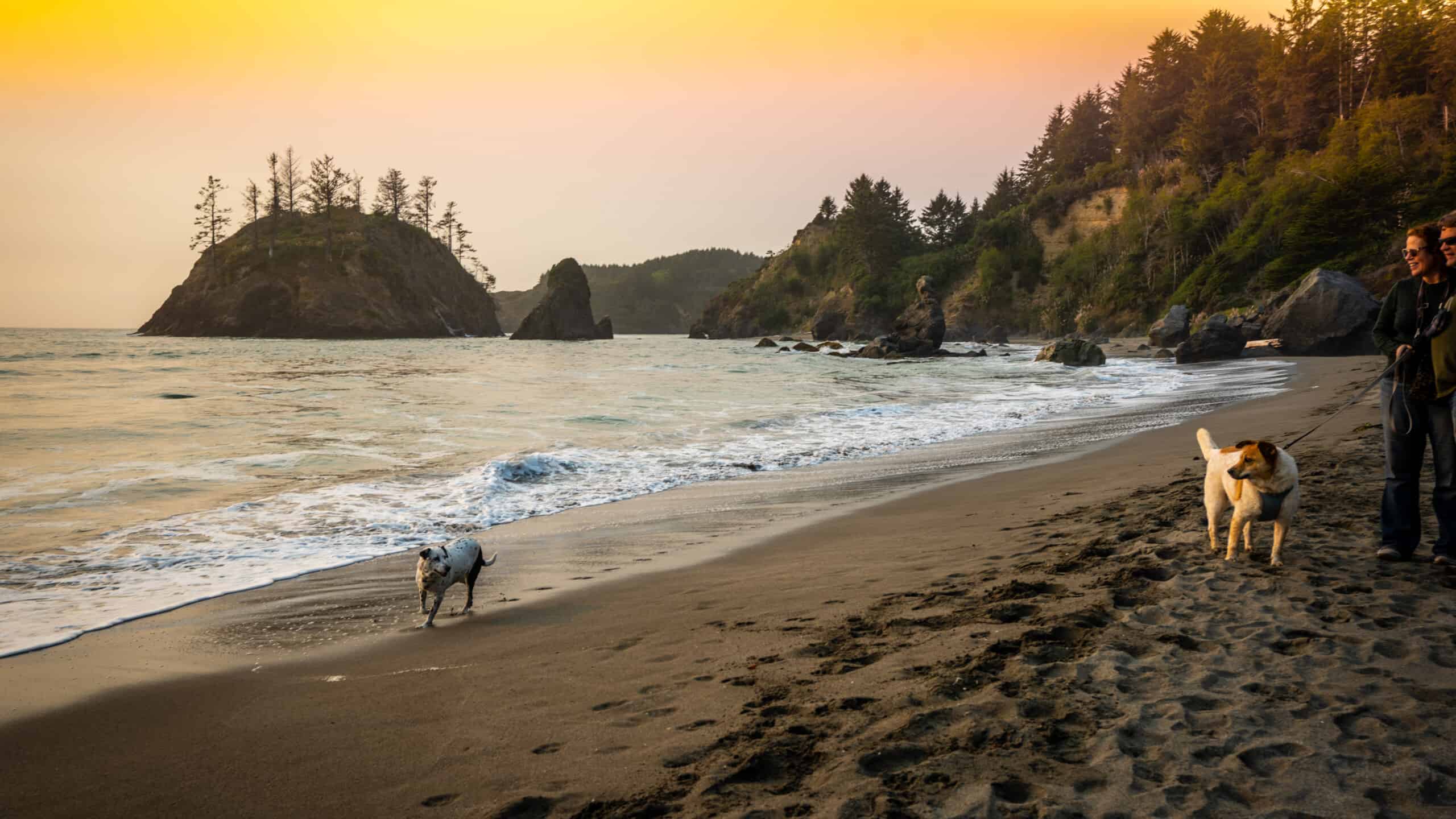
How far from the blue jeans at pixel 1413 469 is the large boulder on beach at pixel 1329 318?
27.4 metres

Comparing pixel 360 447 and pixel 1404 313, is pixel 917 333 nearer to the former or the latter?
pixel 360 447

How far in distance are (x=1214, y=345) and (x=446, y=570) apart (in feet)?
104

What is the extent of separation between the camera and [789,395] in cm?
2128

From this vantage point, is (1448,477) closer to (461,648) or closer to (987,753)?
(987,753)

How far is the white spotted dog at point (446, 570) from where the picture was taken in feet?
15.4

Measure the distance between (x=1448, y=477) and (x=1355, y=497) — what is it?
1596 millimetres

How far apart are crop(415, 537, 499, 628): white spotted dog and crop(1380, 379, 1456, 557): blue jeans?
5.60 metres

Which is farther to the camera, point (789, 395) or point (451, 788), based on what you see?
point (789, 395)

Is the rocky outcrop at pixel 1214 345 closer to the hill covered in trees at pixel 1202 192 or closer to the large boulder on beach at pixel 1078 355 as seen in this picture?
the large boulder on beach at pixel 1078 355

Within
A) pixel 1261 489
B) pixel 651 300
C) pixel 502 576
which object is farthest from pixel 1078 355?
pixel 651 300

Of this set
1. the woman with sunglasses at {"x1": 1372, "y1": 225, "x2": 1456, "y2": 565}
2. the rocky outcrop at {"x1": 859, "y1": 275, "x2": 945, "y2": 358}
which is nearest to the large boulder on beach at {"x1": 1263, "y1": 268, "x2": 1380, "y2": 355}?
the rocky outcrop at {"x1": 859, "y1": 275, "x2": 945, "y2": 358}

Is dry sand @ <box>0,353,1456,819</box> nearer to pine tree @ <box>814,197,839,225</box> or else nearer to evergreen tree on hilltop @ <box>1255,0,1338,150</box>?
evergreen tree on hilltop @ <box>1255,0,1338,150</box>

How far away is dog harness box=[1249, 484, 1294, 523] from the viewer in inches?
174

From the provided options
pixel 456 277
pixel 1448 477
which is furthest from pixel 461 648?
pixel 456 277
